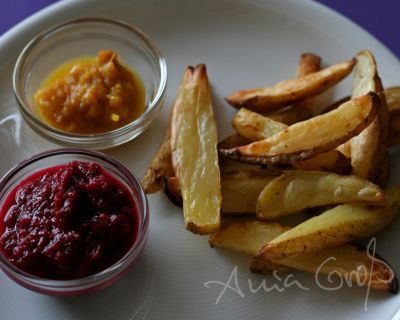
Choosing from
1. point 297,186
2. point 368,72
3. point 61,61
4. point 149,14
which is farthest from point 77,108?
point 368,72

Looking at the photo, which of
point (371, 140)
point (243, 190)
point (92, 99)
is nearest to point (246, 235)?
point (243, 190)

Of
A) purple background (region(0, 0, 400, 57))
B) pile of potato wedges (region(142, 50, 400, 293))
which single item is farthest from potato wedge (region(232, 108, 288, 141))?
purple background (region(0, 0, 400, 57))

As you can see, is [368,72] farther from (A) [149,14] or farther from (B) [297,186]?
(A) [149,14]

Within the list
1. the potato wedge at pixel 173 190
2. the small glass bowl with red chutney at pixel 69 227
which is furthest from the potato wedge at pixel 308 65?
the small glass bowl with red chutney at pixel 69 227

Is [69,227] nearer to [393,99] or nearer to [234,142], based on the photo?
[234,142]

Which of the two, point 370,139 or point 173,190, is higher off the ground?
point 370,139

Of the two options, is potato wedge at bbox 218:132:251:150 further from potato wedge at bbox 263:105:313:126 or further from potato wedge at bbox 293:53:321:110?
potato wedge at bbox 293:53:321:110

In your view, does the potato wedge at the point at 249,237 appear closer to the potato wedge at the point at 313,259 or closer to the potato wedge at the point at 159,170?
the potato wedge at the point at 313,259
